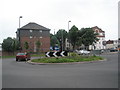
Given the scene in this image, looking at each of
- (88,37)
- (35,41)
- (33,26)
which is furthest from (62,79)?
(88,37)

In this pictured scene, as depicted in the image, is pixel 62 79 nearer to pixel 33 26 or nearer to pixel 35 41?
pixel 35 41

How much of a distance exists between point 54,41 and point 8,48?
42.0 metres

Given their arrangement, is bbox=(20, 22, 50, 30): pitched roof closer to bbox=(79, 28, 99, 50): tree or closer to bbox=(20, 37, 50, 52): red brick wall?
bbox=(20, 37, 50, 52): red brick wall

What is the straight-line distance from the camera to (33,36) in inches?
2405

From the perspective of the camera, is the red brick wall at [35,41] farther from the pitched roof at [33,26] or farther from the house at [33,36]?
the pitched roof at [33,26]

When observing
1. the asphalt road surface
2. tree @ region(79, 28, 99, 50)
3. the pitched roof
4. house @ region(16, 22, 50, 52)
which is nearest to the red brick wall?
house @ region(16, 22, 50, 52)

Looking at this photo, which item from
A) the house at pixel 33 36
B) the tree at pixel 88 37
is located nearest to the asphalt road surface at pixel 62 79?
the house at pixel 33 36

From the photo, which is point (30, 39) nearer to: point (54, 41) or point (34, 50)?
point (34, 50)

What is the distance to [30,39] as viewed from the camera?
199 feet

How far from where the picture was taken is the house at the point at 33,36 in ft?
196

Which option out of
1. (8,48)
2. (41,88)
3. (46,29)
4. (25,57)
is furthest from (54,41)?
(41,88)

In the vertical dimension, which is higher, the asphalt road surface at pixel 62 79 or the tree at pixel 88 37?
the tree at pixel 88 37

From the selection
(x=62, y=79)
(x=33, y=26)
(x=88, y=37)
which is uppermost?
(x=33, y=26)

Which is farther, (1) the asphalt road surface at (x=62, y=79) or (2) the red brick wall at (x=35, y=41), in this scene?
(2) the red brick wall at (x=35, y=41)
